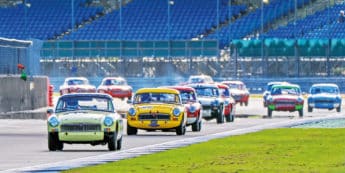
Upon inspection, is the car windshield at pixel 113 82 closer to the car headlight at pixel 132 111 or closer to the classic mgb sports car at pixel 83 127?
the car headlight at pixel 132 111

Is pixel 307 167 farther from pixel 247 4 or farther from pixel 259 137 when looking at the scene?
pixel 247 4

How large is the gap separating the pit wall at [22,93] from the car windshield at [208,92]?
8.72 meters

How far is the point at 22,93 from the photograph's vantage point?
5972 cm

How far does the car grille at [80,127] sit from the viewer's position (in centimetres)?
2909

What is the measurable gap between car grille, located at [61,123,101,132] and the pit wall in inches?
1027

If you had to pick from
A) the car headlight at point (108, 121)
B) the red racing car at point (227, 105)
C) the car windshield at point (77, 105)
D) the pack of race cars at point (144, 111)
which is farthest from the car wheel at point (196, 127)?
the car headlight at point (108, 121)

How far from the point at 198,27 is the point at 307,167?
82.2 meters

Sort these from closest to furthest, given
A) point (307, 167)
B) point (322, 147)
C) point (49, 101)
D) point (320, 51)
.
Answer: point (307, 167) → point (322, 147) → point (49, 101) → point (320, 51)

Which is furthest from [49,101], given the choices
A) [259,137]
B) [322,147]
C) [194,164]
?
[194,164]

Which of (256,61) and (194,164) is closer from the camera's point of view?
(194,164)

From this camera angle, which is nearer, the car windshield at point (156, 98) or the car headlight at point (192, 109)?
the car windshield at point (156, 98)

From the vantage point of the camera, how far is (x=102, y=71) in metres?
98.8

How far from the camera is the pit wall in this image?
5587 cm

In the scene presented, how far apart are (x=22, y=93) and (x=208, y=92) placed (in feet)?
39.4
